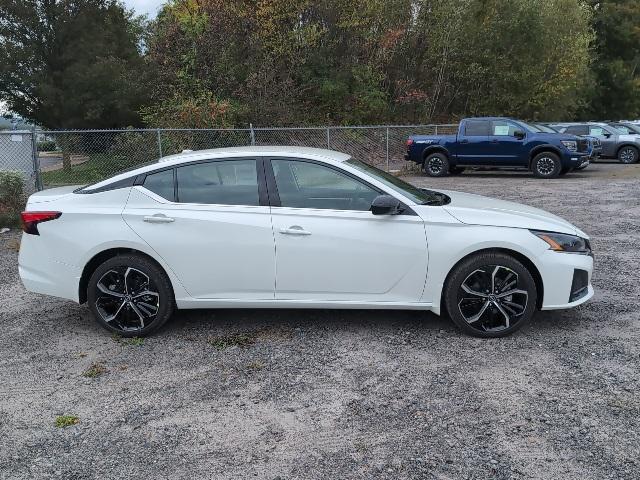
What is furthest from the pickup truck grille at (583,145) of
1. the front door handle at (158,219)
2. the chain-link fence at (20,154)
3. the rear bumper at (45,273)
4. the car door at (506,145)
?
the rear bumper at (45,273)

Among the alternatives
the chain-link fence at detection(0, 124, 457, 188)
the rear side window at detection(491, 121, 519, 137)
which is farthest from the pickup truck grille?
the chain-link fence at detection(0, 124, 457, 188)

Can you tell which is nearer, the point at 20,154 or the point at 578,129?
the point at 20,154

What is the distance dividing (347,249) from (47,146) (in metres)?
10.8

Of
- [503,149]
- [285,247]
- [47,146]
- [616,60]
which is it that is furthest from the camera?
[616,60]

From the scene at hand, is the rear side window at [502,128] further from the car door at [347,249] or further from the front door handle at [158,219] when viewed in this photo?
the front door handle at [158,219]

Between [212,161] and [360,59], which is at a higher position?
[360,59]

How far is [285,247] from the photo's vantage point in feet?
15.3

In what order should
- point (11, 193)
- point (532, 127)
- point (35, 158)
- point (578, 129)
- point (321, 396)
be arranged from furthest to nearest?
point (578, 129) → point (532, 127) → point (35, 158) → point (11, 193) → point (321, 396)

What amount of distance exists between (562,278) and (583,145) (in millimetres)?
13949

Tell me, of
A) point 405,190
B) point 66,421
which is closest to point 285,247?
point 405,190

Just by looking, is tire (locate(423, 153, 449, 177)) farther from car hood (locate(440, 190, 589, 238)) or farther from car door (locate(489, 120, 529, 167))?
car hood (locate(440, 190, 589, 238))

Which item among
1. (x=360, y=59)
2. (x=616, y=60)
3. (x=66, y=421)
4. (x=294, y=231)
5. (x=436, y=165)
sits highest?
(x=616, y=60)

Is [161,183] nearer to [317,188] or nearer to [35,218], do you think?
[35,218]

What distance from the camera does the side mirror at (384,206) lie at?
454 cm
